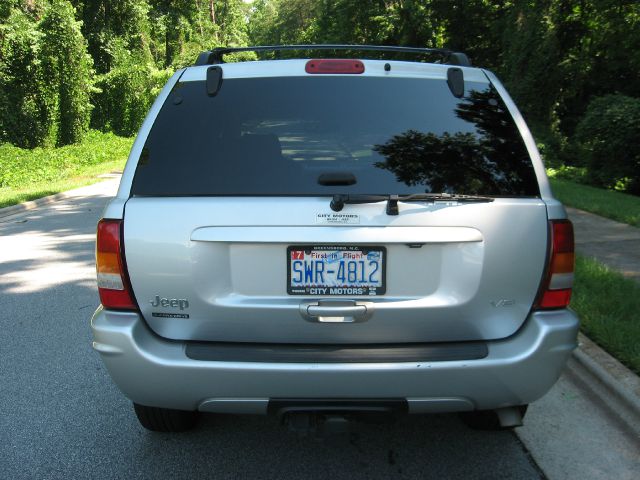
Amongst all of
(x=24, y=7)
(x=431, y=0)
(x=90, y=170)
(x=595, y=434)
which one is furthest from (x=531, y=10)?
(x=595, y=434)

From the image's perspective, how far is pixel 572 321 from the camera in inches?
106

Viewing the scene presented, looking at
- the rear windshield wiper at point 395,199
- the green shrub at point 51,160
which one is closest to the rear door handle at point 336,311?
the rear windshield wiper at point 395,199

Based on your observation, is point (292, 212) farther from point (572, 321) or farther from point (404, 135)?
point (572, 321)

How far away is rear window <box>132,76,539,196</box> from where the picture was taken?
2.66 meters

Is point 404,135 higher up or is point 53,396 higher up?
point 404,135

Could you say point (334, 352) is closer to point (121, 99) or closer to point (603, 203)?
point (603, 203)

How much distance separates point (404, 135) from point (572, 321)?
1101 mm

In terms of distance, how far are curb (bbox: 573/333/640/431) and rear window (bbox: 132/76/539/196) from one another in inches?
62.6

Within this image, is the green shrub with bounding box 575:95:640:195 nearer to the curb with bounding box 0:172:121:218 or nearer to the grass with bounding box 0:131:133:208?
the curb with bounding box 0:172:121:218

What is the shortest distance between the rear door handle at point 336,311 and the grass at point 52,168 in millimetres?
11791

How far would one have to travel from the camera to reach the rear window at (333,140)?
2658mm

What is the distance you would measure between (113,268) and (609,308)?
4.01 m

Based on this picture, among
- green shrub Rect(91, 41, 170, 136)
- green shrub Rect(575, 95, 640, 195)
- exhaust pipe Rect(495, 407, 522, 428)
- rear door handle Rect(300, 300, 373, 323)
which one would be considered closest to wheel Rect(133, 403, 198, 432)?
rear door handle Rect(300, 300, 373, 323)

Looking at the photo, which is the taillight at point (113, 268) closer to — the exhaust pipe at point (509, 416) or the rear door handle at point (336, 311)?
the rear door handle at point (336, 311)
